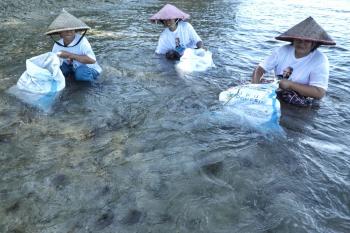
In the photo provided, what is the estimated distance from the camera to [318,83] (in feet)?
14.3

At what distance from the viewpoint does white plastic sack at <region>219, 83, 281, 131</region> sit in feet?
13.5

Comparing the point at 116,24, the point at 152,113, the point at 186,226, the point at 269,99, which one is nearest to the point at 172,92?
the point at 152,113

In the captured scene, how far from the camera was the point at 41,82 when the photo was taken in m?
5.15

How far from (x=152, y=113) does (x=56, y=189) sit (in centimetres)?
191

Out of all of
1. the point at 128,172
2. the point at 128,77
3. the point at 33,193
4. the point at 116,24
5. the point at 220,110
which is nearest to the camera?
the point at 33,193

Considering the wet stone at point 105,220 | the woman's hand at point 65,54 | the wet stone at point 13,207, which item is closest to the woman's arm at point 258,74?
the woman's hand at point 65,54

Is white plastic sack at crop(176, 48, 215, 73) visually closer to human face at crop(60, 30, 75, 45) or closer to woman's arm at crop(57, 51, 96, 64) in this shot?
woman's arm at crop(57, 51, 96, 64)

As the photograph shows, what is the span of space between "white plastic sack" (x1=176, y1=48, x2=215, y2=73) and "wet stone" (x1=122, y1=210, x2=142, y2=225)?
384 cm

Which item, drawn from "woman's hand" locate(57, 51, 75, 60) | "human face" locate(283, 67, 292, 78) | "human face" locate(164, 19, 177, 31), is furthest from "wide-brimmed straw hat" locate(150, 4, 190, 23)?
"human face" locate(283, 67, 292, 78)

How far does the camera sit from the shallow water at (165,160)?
9.49ft

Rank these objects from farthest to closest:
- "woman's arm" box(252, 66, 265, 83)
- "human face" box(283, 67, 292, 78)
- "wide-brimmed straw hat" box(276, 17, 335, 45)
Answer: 1. "woman's arm" box(252, 66, 265, 83)
2. "human face" box(283, 67, 292, 78)
3. "wide-brimmed straw hat" box(276, 17, 335, 45)

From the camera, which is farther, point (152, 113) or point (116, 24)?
point (116, 24)

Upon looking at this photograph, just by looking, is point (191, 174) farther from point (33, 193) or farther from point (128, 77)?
point (128, 77)

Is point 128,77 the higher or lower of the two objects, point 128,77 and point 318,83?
the lower
